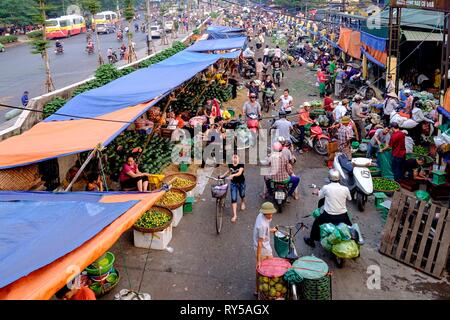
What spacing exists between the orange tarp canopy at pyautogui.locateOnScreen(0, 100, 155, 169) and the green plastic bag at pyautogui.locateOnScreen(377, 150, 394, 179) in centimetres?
592

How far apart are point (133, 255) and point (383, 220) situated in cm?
498

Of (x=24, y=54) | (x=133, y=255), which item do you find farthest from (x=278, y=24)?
(x=133, y=255)

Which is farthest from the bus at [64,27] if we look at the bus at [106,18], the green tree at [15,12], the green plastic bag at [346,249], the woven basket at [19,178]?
→ the green plastic bag at [346,249]

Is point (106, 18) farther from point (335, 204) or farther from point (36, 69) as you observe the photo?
point (335, 204)

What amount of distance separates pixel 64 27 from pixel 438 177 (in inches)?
1883

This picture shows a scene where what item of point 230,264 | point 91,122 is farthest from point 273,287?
point 91,122

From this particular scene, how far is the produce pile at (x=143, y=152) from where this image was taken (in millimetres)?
10570

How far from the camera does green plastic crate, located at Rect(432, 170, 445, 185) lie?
978 centimetres

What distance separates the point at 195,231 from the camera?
8.75 metres

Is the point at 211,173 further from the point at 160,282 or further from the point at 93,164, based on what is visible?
the point at 160,282

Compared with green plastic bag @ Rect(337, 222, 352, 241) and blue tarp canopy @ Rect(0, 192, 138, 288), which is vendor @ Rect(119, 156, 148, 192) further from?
green plastic bag @ Rect(337, 222, 352, 241)

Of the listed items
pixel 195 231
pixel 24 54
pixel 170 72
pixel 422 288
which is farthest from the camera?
pixel 24 54

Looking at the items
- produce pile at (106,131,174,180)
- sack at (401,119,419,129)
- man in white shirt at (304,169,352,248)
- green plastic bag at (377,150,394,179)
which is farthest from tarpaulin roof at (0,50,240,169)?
sack at (401,119,419,129)

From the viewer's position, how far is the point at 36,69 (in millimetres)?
29031
